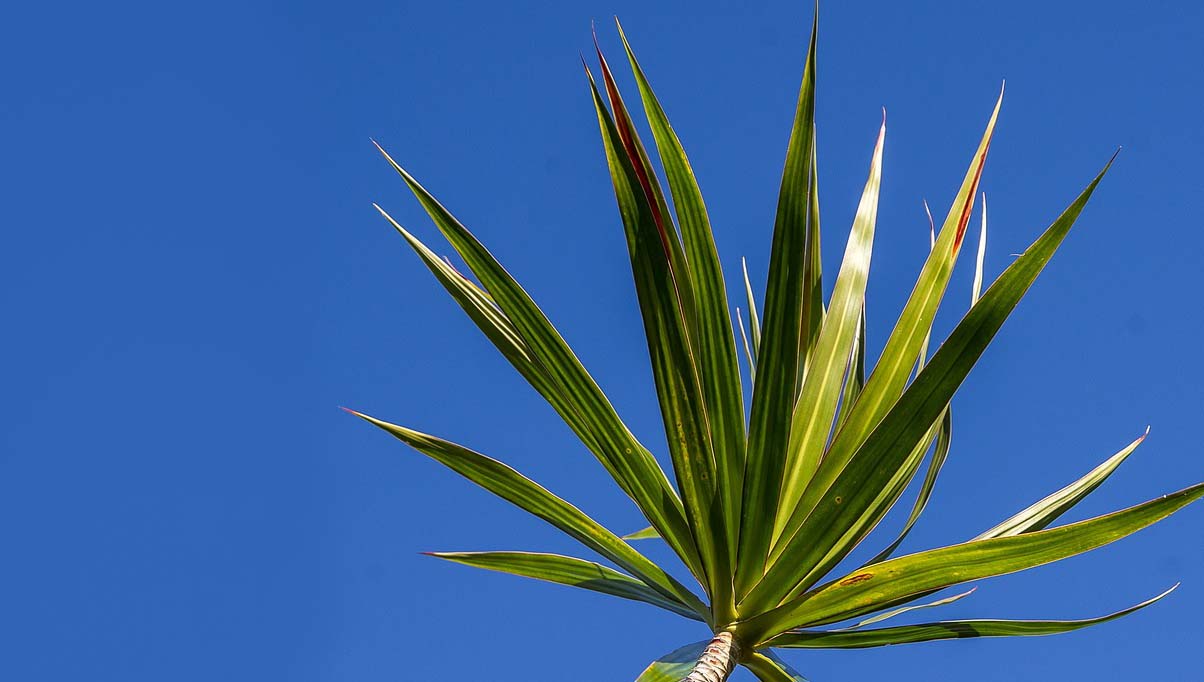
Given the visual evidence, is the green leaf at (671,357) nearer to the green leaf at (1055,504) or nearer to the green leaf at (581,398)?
the green leaf at (581,398)

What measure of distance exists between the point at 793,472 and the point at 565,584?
0.53 metres

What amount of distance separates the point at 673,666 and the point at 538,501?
43 cm

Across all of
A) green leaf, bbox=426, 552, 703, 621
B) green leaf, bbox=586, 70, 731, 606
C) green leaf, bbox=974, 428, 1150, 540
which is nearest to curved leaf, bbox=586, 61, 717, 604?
green leaf, bbox=586, 70, 731, 606

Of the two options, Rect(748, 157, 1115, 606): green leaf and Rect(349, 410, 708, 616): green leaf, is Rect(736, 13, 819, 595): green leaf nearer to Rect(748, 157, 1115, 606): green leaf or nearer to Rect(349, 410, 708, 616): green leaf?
Rect(748, 157, 1115, 606): green leaf

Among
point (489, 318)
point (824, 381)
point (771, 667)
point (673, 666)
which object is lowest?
point (673, 666)

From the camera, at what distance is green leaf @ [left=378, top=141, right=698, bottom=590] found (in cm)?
181

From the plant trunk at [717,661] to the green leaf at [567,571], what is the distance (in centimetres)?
18

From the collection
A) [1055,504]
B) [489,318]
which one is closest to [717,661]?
[489,318]

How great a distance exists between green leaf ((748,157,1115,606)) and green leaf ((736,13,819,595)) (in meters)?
0.07

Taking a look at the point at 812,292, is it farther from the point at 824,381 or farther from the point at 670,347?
the point at 670,347

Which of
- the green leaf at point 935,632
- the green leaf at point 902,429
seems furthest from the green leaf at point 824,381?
the green leaf at point 935,632

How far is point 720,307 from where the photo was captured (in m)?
1.77

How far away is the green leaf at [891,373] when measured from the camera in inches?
67.6

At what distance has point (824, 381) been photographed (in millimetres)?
1905
